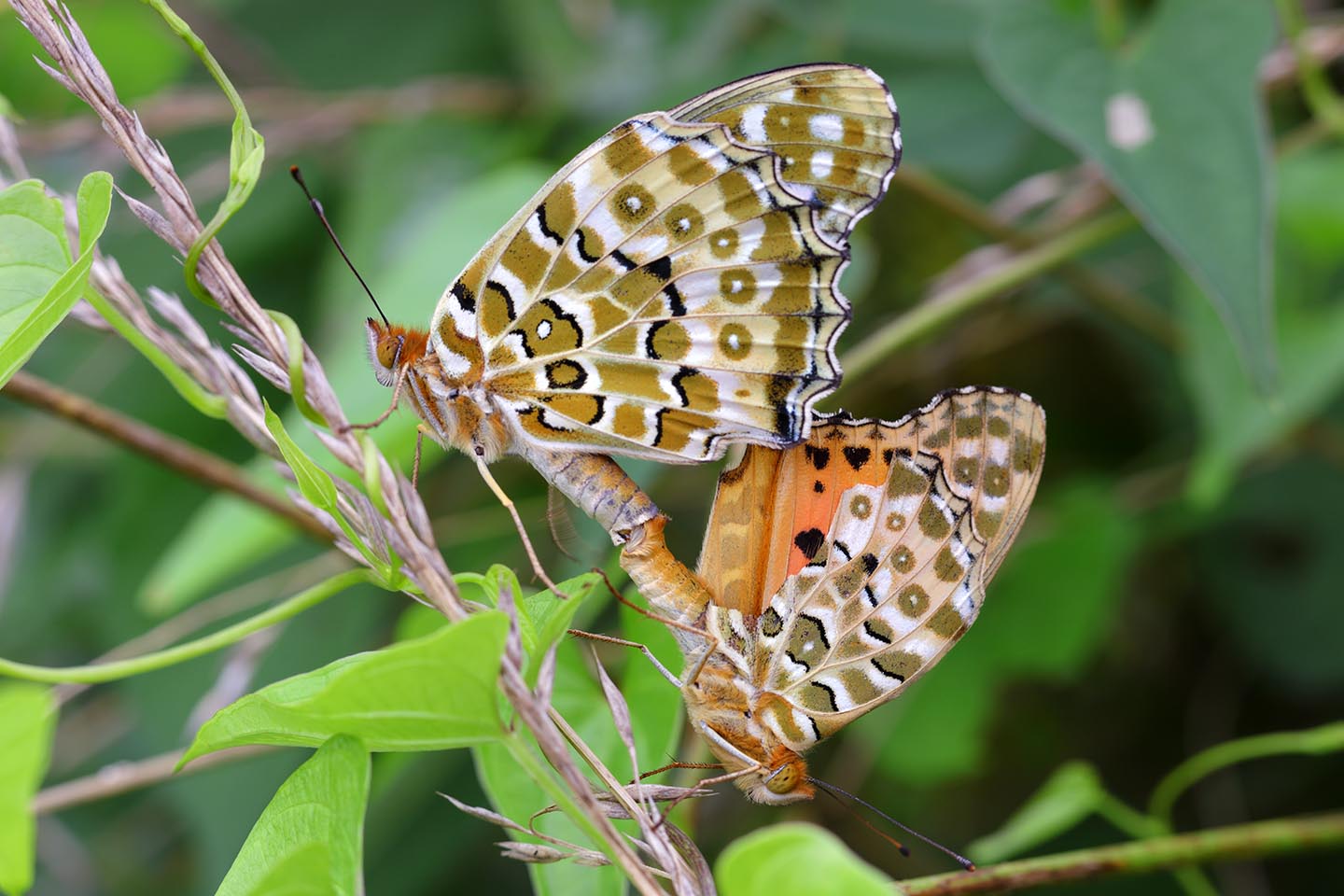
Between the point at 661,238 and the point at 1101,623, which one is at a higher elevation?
the point at 661,238

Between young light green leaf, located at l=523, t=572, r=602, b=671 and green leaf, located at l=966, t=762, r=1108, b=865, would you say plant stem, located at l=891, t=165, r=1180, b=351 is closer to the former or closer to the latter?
green leaf, located at l=966, t=762, r=1108, b=865

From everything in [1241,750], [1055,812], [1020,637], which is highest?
[1055,812]

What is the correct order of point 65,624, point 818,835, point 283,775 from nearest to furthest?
1. point 818,835
2. point 283,775
3. point 65,624

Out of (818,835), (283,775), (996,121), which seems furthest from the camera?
(996,121)

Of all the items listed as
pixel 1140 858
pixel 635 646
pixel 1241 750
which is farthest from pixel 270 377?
pixel 1241 750

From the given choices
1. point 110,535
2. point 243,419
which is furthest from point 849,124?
point 110,535

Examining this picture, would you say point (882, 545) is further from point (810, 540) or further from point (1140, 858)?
point (1140, 858)

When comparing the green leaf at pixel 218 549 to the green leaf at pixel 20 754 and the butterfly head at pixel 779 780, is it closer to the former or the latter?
the butterfly head at pixel 779 780

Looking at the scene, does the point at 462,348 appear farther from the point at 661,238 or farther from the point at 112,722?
the point at 112,722
